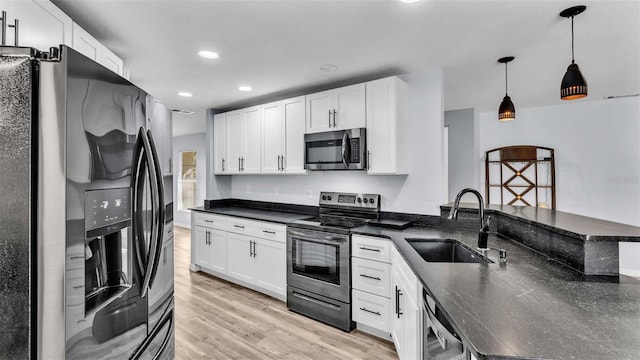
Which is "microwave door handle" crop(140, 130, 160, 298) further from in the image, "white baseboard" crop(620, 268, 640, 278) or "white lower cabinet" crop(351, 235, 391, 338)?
"white baseboard" crop(620, 268, 640, 278)

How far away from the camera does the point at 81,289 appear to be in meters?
1.00

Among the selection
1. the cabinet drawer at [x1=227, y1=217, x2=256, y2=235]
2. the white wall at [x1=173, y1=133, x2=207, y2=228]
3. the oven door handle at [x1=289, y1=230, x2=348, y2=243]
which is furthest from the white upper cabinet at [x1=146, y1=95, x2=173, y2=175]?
the white wall at [x1=173, y1=133, x2=207, y2=228]

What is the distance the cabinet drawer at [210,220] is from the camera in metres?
3.98

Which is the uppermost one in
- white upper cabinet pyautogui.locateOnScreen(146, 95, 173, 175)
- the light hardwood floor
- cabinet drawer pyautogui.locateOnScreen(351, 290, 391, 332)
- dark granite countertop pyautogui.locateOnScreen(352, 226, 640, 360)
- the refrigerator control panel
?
white upper cabinet pyautogui.locateOnScreen(146, 95, 173, 175)

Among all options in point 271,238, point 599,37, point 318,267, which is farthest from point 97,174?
point 599,37

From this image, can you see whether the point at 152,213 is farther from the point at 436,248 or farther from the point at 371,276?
the point at 436,248

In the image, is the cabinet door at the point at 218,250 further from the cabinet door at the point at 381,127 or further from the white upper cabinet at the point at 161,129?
the white upper cabinet at the point at 161,129

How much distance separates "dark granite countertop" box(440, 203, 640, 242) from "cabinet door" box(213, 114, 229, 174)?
350 cm

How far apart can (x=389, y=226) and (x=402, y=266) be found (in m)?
0.79

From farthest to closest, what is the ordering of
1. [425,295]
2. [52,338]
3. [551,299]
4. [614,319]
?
1. [425,295]
2. [551,299]
3. [614,319]
4. [52,338]

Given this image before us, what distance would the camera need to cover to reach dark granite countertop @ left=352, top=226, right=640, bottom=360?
872 millimetres

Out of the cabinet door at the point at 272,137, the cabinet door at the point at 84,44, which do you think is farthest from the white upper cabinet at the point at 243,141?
the cabinet door at the point at 84,44

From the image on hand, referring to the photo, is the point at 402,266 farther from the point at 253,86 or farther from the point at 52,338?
the point at 253,86

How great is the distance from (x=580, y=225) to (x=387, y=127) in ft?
5.29
